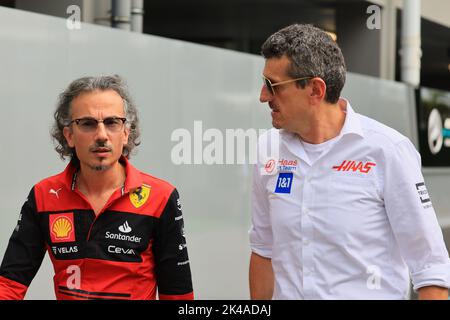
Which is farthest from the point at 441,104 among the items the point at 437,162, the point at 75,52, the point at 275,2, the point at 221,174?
the point at 75,52

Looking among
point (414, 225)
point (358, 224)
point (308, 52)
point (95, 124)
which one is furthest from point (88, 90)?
point (414, 225)

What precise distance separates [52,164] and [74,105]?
97.2 inches

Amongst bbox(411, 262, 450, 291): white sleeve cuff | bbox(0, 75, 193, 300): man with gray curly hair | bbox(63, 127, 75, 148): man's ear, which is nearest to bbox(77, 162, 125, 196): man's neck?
bbox(0, 75, 193, 300): man with gray curly hair

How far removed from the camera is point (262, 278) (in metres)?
3.15

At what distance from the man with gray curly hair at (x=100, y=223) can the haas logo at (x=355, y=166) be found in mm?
557

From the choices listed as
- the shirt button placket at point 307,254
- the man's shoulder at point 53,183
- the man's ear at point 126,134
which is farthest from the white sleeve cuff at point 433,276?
the man's shoulder at point 53,183

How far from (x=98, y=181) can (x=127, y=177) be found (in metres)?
0.10

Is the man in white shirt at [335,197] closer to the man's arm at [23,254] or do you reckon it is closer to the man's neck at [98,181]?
the man's neck at [98,181]

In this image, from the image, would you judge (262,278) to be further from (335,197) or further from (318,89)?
(318,89)

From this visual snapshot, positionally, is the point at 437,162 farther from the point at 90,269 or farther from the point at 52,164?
the point at 90,269

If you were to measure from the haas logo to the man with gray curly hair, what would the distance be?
0.56 metres

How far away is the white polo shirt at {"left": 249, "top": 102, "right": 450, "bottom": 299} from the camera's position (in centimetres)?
273
